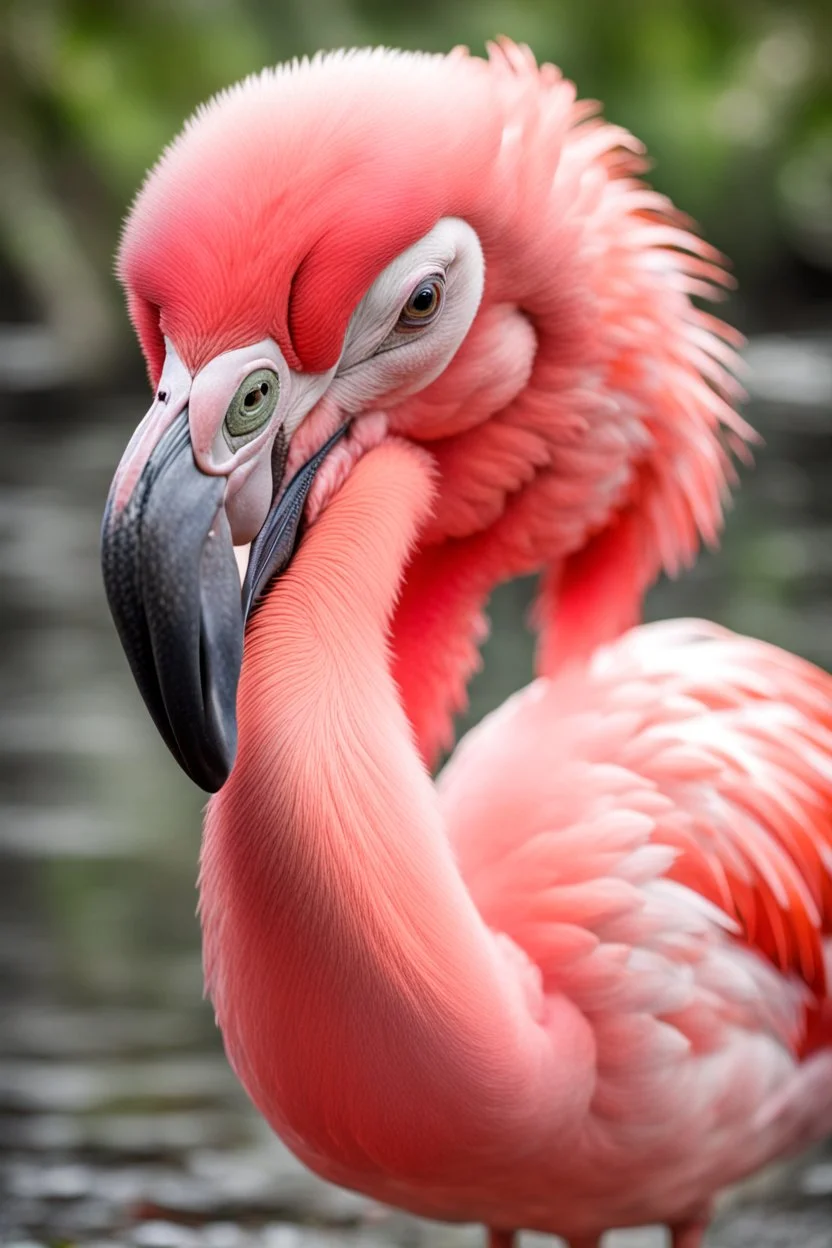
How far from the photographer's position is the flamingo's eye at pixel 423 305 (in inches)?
75.9

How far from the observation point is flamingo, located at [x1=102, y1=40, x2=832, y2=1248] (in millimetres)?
1771

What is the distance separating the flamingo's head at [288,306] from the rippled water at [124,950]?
1.91 meters

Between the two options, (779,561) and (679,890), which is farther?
A: (779,561)

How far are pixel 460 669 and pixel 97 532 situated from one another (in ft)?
19.6

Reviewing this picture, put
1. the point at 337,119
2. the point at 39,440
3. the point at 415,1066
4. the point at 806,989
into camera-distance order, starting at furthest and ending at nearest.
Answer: the point at 39,440
the point at 806,989
the point at 415,1066
the point at 337,119

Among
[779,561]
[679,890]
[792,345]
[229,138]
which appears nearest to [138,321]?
[229,138]

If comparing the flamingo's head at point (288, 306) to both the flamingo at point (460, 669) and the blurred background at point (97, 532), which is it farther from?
the blurred background at point (97, 532)

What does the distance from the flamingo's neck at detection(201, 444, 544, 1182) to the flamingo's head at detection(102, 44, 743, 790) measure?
7cm

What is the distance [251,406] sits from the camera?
1.80 metres

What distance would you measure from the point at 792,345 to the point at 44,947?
9.64 metres

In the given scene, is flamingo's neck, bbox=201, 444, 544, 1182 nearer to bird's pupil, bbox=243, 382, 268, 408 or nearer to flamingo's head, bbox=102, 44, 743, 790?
flamingo's head, bbox=102, 44, 743, 790

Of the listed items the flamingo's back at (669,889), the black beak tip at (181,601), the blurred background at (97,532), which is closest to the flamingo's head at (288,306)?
the black beak tip at (181,601)

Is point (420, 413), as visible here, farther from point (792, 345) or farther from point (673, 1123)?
point (792, 345)

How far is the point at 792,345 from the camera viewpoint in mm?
12789
